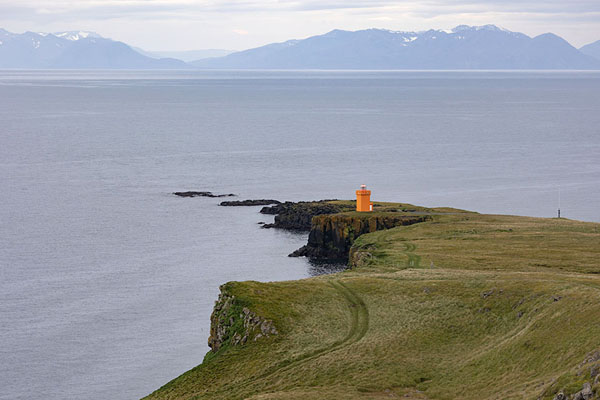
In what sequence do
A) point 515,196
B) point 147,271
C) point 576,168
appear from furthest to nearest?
1. point 576,168
2. point 515,196
3. point 147,271

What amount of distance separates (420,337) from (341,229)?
184 feet

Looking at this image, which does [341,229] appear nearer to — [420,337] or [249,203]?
[249,203]

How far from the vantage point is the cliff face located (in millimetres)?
105312

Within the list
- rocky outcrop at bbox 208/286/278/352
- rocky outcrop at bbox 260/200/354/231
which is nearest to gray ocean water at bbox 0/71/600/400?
rocky outcrop at bbox 260/200/354/231

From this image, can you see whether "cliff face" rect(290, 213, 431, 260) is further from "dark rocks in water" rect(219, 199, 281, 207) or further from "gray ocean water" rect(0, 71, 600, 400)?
"dark rocks in water" rect(219, 199, 281, 207)

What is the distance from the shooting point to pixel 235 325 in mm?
56406

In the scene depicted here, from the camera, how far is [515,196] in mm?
154500

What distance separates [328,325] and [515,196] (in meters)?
107

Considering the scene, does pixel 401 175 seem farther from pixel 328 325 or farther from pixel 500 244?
pixel 328 325

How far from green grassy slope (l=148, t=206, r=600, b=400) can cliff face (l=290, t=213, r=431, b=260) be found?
32.2 meters

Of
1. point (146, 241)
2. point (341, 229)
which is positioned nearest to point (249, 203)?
point (146, 241)

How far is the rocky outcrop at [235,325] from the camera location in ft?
179

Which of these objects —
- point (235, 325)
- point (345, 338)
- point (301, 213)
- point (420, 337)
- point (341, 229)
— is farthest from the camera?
point (301, 213)

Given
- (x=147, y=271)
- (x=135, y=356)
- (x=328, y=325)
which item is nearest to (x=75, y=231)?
(x=147, y=271)
